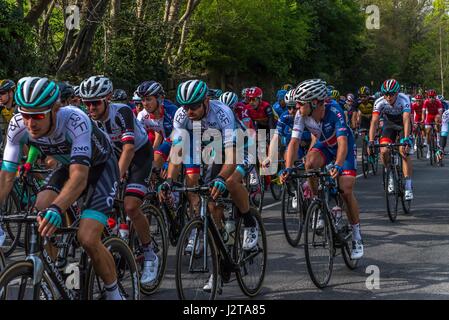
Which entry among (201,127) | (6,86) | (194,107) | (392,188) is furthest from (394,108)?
(194,107)

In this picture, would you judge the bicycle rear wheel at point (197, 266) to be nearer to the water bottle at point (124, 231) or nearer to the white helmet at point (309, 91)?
the water bottle at point (124, 231)

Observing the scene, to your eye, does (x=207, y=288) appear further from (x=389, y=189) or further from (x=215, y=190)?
(x=389, y=189)

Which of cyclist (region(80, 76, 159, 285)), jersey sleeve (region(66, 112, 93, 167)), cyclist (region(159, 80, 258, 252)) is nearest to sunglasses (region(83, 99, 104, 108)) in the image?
cyclist (region(80, 76, 159, 285))

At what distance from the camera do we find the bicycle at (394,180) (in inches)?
433

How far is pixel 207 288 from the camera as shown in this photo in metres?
5.95

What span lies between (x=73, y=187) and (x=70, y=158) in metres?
0.38

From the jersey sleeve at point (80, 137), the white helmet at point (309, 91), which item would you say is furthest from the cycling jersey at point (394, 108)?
the jersey sleeve at point (80, 137)

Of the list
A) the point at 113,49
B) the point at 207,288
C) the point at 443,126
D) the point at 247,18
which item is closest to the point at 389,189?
the point at 207,288

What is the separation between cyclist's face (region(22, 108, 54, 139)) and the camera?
15.5 feet

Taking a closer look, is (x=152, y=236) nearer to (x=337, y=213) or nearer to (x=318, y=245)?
(x=318, y=245)

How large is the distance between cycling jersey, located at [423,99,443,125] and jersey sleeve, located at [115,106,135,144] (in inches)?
579

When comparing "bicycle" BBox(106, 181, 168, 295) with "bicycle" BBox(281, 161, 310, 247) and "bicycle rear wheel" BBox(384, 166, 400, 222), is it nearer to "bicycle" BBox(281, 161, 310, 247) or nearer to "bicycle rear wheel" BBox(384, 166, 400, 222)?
"bicycle" BBox(281, 161, 310, 247)

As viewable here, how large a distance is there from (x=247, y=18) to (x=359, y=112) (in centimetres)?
1274

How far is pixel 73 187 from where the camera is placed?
4711 millimetres
